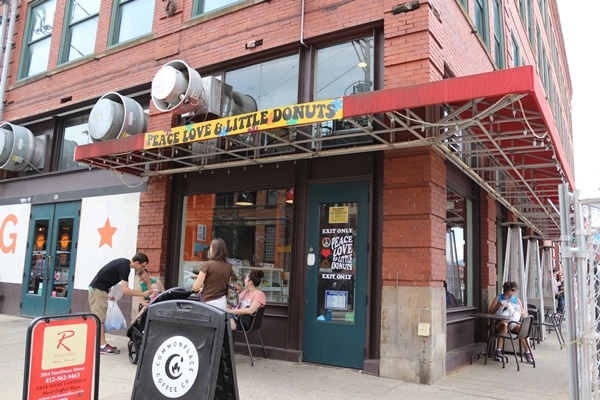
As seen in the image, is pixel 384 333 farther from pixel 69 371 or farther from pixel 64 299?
pixel 64 299

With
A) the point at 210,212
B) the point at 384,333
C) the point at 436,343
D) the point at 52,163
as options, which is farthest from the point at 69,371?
the point at 52,163

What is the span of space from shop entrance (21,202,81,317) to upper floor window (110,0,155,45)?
12.9ft

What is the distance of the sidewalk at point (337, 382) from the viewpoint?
19.4 ft

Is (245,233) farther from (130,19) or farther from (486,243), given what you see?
(130,19)

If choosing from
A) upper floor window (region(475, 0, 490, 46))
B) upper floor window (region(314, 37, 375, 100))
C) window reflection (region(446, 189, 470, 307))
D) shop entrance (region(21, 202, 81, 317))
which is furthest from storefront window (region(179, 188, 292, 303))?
upper floor window (region(475, 0, 490, 46))

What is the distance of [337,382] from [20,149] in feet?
32.5

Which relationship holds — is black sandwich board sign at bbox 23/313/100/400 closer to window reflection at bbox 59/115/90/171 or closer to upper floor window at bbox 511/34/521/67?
window reflection at bbox 59/115/90/171

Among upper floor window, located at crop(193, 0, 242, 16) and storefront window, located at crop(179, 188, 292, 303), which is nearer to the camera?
storefront window, located at crop(179, 188, 292, 303)

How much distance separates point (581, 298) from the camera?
3391 mm

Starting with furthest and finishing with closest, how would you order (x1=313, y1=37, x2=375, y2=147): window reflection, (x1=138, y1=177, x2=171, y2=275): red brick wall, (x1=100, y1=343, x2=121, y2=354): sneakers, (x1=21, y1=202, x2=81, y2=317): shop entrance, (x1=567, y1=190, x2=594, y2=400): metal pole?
(x1=21, y1=202, x2=81, y2=317): shop entrance, (x1=138, y1=177, x2=171, y2=275): red brick wall, (x1=100, y1=343, x2=121, y2=354): sneakers, (x1=313, y1=37, x2=375, y2=147): window reflection, (x1=567, y1=190, x2=594, y2=400): metal pole

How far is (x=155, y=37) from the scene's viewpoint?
10.4 meters

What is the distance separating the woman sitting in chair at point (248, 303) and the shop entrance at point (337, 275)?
0.76 m

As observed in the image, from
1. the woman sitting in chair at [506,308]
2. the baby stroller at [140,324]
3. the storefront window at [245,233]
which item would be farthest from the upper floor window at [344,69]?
the woman sitting in chair at [506,308]

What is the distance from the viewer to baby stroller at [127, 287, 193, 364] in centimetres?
667
